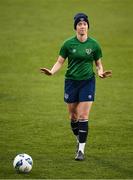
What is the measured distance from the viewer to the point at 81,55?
17078 millimetres

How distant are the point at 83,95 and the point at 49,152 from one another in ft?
5.02

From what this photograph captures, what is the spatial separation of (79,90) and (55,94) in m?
8.20

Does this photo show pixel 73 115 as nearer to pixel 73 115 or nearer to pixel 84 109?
pixel 73 115

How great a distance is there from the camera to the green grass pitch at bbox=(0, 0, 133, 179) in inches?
661

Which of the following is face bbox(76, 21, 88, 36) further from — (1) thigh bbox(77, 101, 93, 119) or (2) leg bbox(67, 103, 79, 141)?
(2) leg bbox(67, 103, 79, 141)

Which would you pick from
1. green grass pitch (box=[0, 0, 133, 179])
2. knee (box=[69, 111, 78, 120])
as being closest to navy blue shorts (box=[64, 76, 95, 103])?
knee (box=[69, 111, 78, 120])

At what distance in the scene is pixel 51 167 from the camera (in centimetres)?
1628

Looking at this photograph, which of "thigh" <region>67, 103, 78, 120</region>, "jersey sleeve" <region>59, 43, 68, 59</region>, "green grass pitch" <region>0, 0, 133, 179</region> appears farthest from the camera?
"thigh" <region>67, 103, 78, 120</region>

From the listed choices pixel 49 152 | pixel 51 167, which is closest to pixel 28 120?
pixel 49 152

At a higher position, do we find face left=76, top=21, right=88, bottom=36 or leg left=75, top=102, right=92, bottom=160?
face left=76, top=21, right=88, bottom=36

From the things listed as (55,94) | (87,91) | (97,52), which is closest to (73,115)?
(87,91)

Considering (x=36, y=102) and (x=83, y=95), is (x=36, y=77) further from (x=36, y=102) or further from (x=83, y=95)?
(x=83, y=95)

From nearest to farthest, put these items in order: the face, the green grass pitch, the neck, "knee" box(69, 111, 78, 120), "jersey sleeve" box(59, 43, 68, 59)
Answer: the green grass pitch < the face < the neck < "jersey sleeve" box(59, 43, 68, 59) < "knee" box(69, 111, 78, 120)

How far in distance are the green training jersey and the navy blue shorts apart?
125 millimetres
